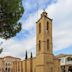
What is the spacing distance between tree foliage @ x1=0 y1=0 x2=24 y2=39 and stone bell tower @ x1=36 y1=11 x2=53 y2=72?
32979 millimetres

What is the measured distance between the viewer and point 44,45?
45219mm

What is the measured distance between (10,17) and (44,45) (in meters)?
34.0

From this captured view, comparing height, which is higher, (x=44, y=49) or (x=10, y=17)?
(x=44, y=49)

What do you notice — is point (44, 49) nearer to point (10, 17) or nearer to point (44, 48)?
point (44, 48)

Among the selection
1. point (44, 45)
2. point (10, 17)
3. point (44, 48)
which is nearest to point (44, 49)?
point (44, 48)

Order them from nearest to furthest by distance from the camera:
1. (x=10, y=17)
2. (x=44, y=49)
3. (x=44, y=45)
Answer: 1. (x=10, y=17)
2. (x=44, y=49)
3. (x=44, y=45)

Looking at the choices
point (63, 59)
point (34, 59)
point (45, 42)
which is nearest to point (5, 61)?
point (34, 59)

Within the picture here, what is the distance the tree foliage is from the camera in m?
11.1

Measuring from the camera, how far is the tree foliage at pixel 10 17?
436 inches

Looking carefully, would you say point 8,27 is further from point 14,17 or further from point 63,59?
point 63,59

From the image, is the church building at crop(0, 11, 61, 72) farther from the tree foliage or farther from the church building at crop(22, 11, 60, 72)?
the tree foliage

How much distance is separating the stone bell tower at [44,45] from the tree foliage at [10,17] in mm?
32979

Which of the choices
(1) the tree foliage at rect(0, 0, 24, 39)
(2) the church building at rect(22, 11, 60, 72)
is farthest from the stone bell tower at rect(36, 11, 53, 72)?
(1) the tree foliage at rect(0, 0, 24, 39)

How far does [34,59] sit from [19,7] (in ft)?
120
